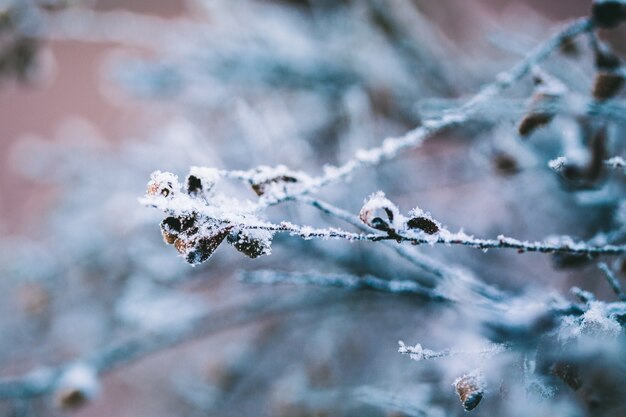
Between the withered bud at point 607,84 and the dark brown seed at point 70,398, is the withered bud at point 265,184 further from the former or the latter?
the dark brown seed at point 70,398

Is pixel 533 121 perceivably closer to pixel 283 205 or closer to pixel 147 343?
pixel 283 205

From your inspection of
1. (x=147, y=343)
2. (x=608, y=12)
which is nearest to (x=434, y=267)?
(x=608, y=12)

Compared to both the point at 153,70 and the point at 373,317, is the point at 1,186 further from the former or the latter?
the point at 373,317

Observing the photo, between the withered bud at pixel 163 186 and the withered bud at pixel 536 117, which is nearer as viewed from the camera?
the withered bud at pixel 163 186

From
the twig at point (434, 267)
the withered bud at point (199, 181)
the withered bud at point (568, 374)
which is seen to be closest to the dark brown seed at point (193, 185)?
the withered bud at point (199, 181)

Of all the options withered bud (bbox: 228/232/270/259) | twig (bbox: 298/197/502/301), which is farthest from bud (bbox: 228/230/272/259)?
twig (bbox: 298/197/502/301)

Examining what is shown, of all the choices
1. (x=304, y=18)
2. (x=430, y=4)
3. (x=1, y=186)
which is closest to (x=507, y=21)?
(x=430, y=4)

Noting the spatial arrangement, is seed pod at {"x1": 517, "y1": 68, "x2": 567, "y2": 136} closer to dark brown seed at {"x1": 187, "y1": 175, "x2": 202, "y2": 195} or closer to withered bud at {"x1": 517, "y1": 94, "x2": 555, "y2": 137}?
withered bud at {"x1": 517, "y1": 94, "x2": 555, "y2": 137}
